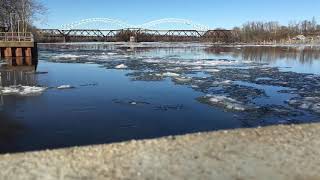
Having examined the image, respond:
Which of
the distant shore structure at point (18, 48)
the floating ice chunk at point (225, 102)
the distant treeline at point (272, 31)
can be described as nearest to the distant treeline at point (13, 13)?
the distant shore structure at point (18, 48)

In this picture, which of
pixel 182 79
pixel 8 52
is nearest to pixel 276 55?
pixel 8 52

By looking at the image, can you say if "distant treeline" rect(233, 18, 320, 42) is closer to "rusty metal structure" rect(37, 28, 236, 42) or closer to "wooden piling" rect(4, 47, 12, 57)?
"rusty metal structure" rect(37, 28, 236, 42)

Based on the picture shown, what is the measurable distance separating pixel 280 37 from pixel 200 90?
123 meters

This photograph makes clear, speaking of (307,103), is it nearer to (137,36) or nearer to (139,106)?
(139,106)

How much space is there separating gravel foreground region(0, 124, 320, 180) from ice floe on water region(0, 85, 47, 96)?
1127 centimetres

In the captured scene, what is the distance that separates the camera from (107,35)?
5920 inches

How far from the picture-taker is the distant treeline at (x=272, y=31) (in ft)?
450

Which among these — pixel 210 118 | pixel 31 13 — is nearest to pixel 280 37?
pixel 31 13

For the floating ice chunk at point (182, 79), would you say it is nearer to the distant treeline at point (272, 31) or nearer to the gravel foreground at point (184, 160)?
the gravel foreground at point (184, 160)

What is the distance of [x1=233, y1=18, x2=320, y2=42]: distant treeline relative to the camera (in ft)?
450

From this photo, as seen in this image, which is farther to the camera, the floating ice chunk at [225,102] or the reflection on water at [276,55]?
the reflection on water at [276,55]

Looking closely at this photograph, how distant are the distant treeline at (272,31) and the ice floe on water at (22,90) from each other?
11592 cm

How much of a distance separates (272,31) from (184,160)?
147643 mm

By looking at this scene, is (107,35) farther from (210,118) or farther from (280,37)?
(210,118)
